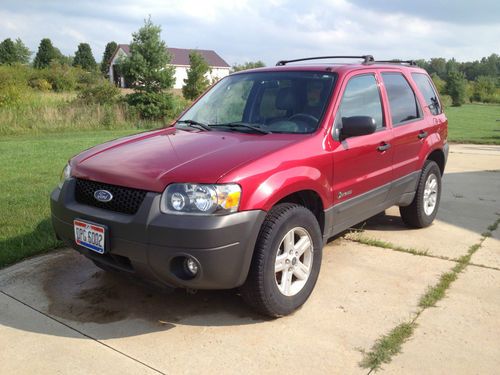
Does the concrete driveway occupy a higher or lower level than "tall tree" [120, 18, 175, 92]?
lower

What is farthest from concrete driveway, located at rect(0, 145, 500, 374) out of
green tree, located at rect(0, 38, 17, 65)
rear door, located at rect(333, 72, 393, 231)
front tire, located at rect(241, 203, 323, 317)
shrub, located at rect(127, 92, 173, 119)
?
green tree, located at rect(0, 38, 17, 65)

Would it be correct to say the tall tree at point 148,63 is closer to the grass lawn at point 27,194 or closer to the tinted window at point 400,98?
the grass lawn at point 27,194

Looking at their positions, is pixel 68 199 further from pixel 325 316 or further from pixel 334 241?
pixel 334 241

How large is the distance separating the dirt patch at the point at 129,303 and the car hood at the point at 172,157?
745 mm

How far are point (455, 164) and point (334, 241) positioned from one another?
6444 mm

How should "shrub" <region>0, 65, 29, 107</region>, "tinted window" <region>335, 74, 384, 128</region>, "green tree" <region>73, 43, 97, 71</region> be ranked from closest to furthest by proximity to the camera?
"tinted window" <region>335, 74, 384, 128</region> < "shrub" <region>0, 65, 29, 107</region> < "green tree" <region>73, 43, 97, 71</region>

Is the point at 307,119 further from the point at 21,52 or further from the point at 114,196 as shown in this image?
the point at 21,52

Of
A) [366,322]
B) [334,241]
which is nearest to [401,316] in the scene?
[366,322]

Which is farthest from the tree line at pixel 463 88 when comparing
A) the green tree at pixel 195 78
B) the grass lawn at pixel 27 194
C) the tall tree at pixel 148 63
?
the grass lawn at pixel 27 194

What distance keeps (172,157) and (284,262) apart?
41.6 inches

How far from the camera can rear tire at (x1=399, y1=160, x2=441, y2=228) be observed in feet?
17.3

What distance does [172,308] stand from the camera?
11.4ft

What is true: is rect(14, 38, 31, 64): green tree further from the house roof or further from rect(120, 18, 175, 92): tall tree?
rect(120, 18, 175, 92): tall tree

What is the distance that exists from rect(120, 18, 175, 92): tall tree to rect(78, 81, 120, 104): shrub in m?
1.96
